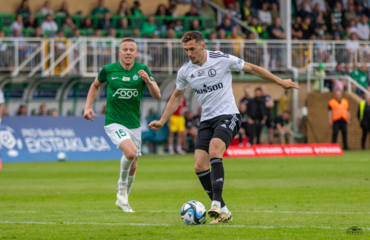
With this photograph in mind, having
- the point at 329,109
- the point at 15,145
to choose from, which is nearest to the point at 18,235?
the point at 15,145

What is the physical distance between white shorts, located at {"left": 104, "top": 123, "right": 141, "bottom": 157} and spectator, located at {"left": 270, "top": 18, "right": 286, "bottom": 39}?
21.0 m

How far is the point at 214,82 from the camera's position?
317 inches

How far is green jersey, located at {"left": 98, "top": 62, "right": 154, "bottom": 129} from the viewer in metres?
9.46

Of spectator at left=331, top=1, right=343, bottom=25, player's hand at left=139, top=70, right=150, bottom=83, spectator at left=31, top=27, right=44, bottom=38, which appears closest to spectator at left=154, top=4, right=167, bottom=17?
spectator at left=31, top=27, right=44, bottom=38

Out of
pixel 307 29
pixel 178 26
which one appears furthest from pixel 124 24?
pixel 307 29

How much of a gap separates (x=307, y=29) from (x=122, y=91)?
78.4 feet

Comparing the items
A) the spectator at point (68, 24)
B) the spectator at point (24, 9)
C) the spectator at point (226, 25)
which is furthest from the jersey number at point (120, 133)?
the spectator at point (226, 25)

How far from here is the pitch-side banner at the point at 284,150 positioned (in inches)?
907

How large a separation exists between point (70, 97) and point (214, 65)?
1815cm

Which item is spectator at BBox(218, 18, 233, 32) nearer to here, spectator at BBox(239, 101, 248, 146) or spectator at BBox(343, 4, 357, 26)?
spectator at BBox(239, 101, 248, 146)

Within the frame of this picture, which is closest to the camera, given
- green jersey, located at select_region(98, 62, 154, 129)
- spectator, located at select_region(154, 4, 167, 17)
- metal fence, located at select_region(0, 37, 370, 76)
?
green jersey, located at select_region(98, 62, 154, 129)

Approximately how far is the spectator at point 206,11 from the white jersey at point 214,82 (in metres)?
24.4

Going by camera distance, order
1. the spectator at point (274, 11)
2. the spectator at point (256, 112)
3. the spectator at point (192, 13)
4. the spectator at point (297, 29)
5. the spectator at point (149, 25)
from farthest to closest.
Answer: the spectator at point (274, 11) → the spectator at point (297, 29) → the spectator at point (192, 13) → the spectator at point (149, 25) → the spectator at point (256, 112)

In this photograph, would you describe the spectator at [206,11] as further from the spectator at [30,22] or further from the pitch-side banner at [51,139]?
the pitch-side banner at [51,139]
